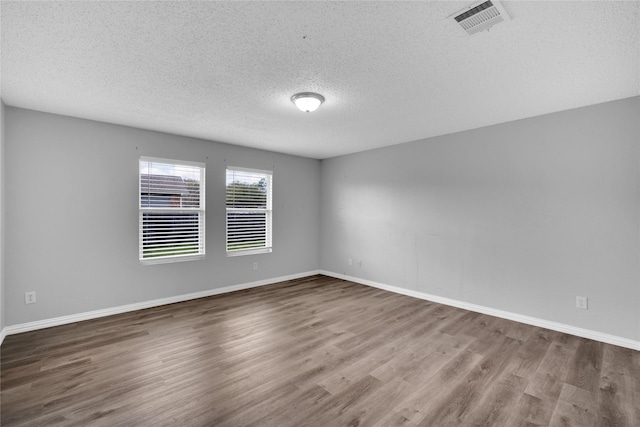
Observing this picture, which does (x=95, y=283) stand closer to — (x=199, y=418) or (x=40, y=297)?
(x=40, y=297)

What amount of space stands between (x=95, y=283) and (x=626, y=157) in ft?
20.4

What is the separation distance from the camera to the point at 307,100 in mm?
2875

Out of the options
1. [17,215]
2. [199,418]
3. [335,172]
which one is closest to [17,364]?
[17,215]

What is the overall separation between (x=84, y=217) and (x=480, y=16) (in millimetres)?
4522

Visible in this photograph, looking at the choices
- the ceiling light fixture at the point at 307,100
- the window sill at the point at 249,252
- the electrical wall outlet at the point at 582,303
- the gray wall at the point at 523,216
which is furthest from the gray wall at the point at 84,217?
the electrical wall outlet at the point at 582,303

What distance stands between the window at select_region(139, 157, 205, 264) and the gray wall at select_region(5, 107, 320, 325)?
11 centimetres

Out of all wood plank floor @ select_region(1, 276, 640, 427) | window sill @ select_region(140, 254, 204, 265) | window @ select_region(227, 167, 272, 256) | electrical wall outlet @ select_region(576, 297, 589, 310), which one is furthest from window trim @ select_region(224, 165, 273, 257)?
electrical wall outlet @ select_region(576, 297, 589, 310)

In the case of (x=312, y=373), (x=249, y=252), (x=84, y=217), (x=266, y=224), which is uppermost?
(x=84, y=217)

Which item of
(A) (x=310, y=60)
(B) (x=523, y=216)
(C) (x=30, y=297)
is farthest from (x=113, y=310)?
(B) (x=523, y=216)

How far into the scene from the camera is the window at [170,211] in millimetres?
4074

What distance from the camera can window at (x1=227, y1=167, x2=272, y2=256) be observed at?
4.99 metres

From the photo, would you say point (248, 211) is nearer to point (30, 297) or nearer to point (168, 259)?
point (168, 259)

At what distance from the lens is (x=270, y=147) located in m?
5.18

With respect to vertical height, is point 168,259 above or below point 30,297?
above
